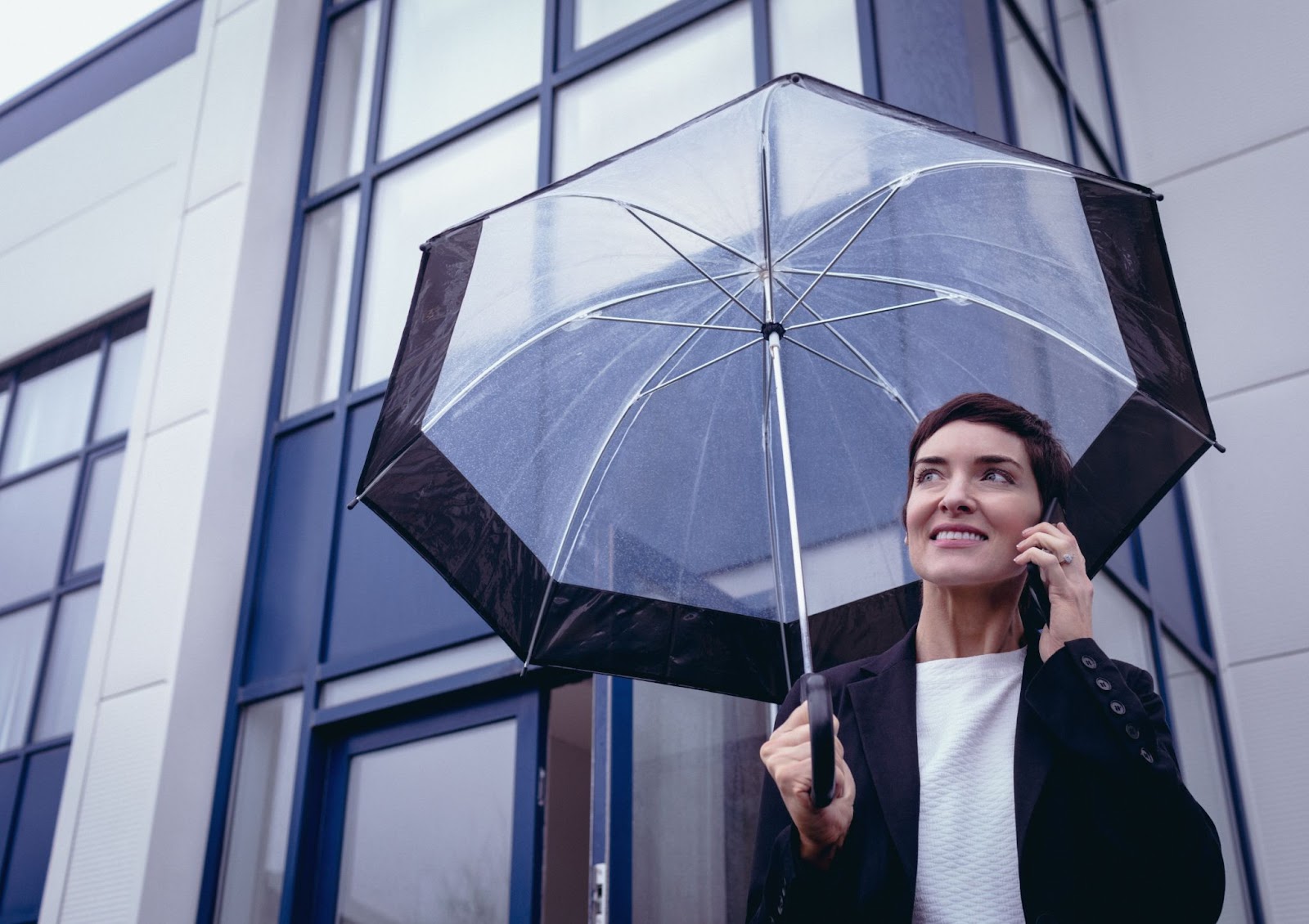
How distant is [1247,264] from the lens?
686cm

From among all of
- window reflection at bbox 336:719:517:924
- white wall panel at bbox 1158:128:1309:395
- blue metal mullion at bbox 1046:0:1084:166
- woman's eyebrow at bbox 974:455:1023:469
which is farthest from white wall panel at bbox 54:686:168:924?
white wall panel at bbox 1158:128:1309:395

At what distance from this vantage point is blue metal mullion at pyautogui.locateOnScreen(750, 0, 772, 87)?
5562 millimetres

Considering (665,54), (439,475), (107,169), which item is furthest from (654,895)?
(107,169)

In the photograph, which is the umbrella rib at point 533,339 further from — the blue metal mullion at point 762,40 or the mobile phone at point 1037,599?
the blue metal mullion at point 762,40

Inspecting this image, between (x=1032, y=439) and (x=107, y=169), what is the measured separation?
330 inches

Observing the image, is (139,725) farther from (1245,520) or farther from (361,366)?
(1245,520)

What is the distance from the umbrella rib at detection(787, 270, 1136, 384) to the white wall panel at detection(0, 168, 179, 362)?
6185 mm

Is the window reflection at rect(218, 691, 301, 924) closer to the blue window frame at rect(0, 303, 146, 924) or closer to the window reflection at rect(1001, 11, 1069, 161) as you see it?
the blue window frame at rect(0, 303, 146, 924)

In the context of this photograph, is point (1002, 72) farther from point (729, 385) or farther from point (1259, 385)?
point (729, 385)

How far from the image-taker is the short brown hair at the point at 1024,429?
209 centimetres

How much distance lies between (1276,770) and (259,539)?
16.3ft

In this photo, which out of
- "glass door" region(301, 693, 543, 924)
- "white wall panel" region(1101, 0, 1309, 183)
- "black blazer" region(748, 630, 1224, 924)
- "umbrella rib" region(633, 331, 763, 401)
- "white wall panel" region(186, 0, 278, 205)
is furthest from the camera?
"white wall panel" region(186, 0, 278, 205)

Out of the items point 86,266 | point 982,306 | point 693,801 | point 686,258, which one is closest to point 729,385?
point 686,258

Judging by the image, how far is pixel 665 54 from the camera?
6.11 metres
